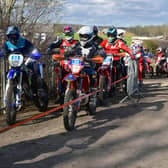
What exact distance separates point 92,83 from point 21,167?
311cm

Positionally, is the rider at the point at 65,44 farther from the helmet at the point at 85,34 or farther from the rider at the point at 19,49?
the rider at the point at 19,49

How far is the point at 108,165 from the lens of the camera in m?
4.16

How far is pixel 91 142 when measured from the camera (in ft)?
16.7

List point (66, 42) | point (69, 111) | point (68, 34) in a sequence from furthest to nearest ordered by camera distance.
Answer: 1. point (66, 42)
2. point (68, 34)
3. point (69, 111)

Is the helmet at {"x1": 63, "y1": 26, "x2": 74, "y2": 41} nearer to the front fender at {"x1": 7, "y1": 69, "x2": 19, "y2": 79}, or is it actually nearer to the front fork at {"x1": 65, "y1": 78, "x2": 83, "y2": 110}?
the front fork at {"x1": 65, "y1": 78, "x2": 83, "y2": 110}

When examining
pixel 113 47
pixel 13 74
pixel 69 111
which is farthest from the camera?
pixel 113 47

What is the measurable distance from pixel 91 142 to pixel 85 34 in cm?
249

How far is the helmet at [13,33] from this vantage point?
20.1 feet

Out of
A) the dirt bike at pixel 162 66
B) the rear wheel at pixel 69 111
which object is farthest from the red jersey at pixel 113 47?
the dirt bike at pixel 162 66

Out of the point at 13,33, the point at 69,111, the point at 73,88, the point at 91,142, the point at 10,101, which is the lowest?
the point at 91,142

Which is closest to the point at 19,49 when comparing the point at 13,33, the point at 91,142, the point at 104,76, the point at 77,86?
the point at 13,33

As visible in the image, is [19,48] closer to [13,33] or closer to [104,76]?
[13,33]

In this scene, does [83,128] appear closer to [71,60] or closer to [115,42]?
[71,60]

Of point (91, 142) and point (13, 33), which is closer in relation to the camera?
point (91, 142)
